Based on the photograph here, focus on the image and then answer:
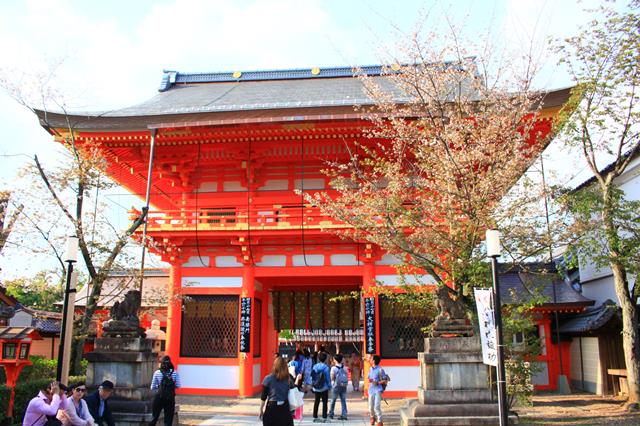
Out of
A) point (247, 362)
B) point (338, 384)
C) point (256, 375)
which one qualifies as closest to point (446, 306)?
point (338, 384)

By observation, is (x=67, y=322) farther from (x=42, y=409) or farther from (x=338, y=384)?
(x=338, y=384)

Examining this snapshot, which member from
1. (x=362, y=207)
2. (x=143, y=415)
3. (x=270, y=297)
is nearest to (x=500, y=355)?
(x=362, y=207)

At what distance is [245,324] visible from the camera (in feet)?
52.6

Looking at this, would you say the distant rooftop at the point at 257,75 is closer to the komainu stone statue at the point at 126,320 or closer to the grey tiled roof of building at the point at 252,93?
the grey tiled roof of building at the point at 252,93

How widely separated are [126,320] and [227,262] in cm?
663

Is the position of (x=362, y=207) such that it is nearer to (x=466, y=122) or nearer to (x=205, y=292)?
(x=466, y=122)

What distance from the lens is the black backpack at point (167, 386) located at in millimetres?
9039

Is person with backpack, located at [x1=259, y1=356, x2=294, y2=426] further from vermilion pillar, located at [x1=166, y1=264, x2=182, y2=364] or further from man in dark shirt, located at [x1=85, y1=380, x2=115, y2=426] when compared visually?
vermilion pillar, located at [x1=166, y1=264, x2=182, y2=364]

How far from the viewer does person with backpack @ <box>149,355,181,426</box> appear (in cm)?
905

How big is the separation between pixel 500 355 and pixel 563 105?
9.10 meters

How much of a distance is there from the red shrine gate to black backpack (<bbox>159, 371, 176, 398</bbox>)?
600 centimetres

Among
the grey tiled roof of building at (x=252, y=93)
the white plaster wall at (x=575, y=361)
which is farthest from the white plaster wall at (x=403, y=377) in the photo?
the grey tiled roof of building at (x=252, y=93)

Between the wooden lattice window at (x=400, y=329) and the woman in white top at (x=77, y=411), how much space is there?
10.3m

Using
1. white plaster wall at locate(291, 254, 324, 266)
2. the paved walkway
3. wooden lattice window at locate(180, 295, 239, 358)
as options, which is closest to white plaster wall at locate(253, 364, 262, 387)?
wooden lattice window at locate(180, 295, 239, 358)
